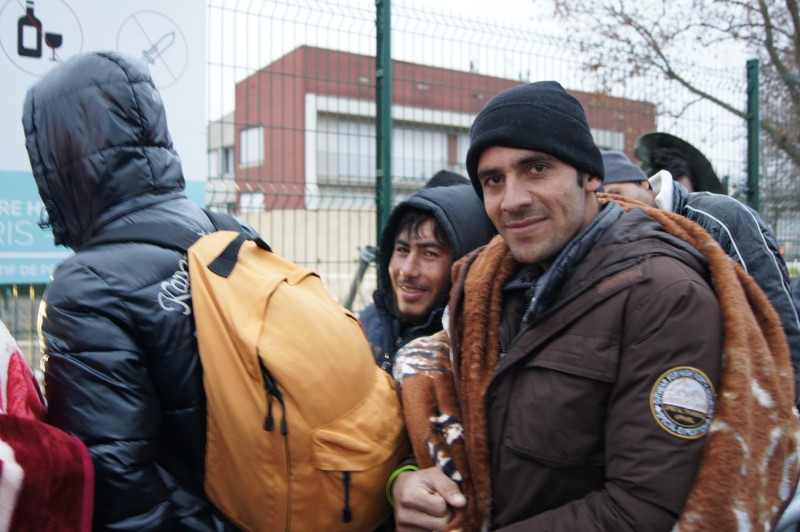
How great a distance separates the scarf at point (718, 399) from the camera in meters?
1.25

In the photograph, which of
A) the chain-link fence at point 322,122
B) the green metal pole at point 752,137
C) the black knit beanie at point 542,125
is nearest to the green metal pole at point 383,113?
the chain-link fence at point 322,122

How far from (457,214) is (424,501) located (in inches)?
44.7

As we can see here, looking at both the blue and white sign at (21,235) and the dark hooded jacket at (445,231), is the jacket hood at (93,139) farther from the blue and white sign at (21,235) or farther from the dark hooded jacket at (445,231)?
the blue and white sign at (21,235)

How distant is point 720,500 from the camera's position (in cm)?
122

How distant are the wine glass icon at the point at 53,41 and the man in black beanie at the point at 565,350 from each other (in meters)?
2.58

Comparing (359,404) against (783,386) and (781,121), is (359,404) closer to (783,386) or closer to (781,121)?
(783,386)

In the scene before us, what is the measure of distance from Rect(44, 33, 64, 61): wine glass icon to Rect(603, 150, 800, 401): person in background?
300 cm

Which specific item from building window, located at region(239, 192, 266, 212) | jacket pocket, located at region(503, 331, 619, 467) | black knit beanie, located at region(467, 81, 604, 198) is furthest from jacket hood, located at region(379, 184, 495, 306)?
building window, located at region(239, 192, 266, 212)

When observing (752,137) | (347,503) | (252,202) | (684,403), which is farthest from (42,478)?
(752,137)

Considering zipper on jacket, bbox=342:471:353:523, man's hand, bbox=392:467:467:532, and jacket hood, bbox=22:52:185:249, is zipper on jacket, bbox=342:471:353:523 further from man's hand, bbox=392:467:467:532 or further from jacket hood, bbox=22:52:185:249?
jacket hood, bbox=22:52:185:249

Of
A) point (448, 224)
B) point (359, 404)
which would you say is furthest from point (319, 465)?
point (448, 224)

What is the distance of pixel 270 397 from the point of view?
141 centimetres

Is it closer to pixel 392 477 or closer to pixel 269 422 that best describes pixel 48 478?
pixel 269 422

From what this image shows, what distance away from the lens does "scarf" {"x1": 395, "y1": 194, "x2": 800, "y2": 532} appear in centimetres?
125
